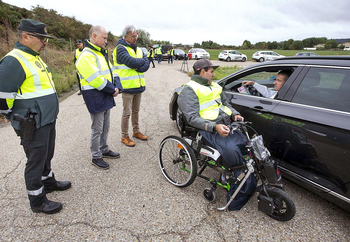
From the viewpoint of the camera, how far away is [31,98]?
196cm

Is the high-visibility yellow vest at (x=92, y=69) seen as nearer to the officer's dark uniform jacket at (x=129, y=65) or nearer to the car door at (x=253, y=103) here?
the officer's dark uniform jacket at (x=129, y=65)

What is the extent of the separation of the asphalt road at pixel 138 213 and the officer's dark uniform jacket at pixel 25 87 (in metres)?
1.04

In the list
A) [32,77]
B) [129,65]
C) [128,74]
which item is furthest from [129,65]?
[32,77]

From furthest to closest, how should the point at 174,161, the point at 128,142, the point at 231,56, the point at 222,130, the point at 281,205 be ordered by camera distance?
the point at 231,56, the point at 128,142, the point at 174,161, the point at 222,130, the point at 281,205

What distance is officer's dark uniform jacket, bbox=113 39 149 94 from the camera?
10.6 ft

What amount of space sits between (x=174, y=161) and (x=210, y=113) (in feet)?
2.66

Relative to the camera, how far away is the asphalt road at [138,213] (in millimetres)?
2027

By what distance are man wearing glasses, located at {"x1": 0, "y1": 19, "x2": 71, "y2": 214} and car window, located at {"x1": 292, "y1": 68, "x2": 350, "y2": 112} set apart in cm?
277

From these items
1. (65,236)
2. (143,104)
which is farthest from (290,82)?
(143,104)

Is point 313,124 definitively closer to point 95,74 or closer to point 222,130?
point 222,130

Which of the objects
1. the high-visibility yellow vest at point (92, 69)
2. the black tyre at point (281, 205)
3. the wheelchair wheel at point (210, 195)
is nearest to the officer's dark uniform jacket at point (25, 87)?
the high-visibility yellow vest at point (92, 69)

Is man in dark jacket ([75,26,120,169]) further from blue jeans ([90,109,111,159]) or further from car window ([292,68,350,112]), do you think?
car window ([292,68,350,112])

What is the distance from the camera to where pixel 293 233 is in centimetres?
204

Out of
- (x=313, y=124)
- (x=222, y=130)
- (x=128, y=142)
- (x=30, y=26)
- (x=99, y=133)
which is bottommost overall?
(x=128, y=142)
